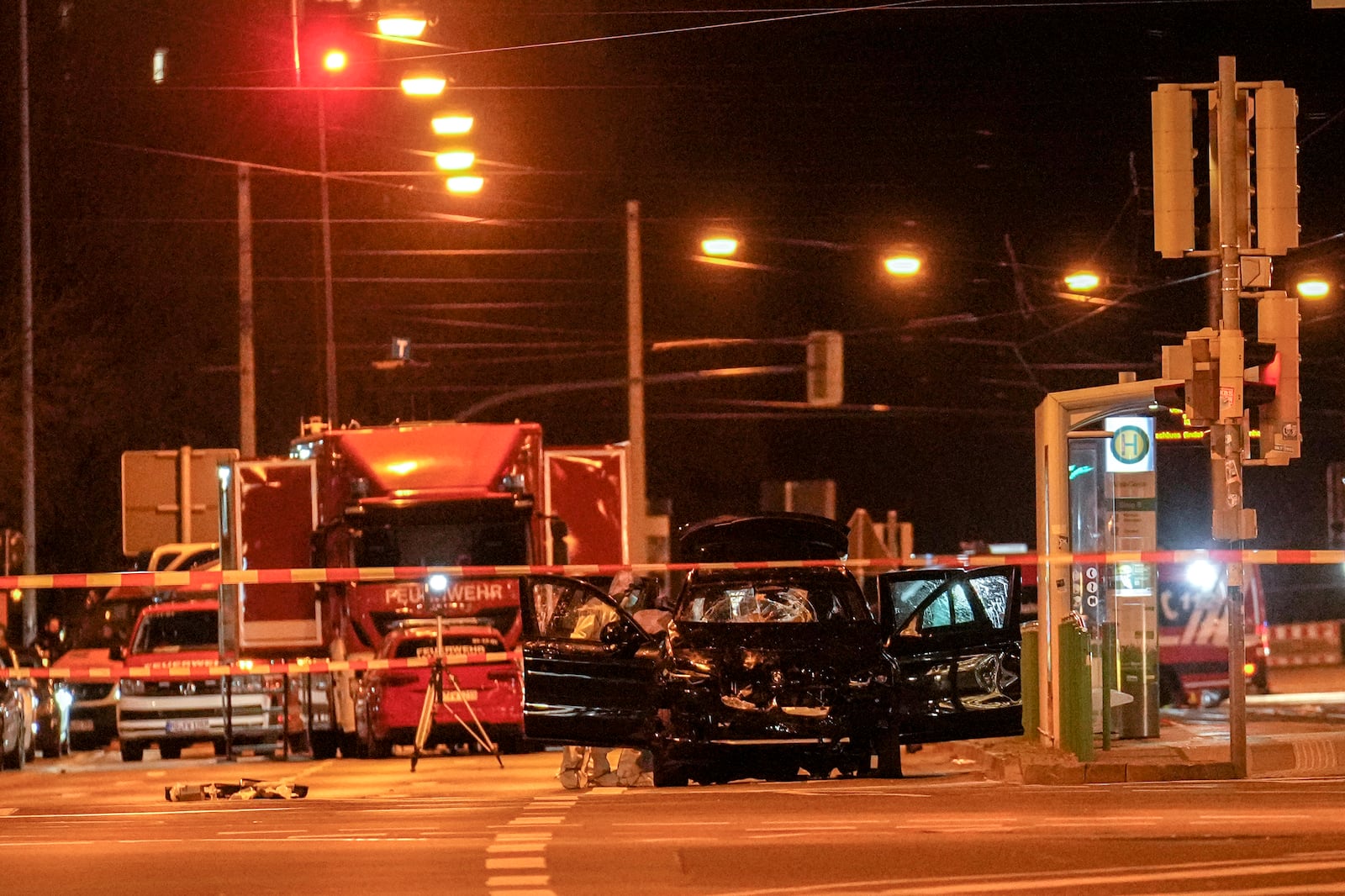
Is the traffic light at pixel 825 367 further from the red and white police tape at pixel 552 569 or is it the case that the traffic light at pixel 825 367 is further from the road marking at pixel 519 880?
the road marking at pixel 519 880

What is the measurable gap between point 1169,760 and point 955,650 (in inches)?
72.7

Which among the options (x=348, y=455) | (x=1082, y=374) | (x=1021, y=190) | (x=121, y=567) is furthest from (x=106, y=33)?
(x=1082, y=374)

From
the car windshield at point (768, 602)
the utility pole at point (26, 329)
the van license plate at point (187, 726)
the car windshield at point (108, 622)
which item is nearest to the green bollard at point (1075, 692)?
the car windshield at point (768, 602)

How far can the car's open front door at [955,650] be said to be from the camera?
48.3 ft

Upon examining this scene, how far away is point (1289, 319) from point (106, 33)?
2900 cm

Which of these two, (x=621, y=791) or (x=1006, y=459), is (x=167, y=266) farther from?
(x=1006, y=459)

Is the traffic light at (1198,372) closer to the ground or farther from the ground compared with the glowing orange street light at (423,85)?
closer to the ground

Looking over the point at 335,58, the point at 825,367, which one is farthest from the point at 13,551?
the point at 825,367

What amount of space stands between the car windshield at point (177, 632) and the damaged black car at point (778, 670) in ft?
31.9

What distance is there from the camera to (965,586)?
1500 centimetres

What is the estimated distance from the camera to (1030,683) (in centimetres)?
1802

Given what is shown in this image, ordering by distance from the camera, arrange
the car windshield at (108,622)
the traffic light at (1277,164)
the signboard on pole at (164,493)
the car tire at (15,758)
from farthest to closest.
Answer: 1. the signboard on pole at (164,493)
2. the car windshield at (108,622)
3. the car tire at (15,758)
4. the traffic light at (1277,164)

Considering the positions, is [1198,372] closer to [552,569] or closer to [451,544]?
[552,569]

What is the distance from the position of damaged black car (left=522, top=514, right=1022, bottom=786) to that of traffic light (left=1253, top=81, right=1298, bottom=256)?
10.3 ft
